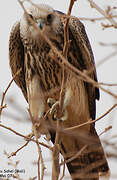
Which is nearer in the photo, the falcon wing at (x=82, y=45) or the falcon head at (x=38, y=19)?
the falcon head at (x=38, y=19)

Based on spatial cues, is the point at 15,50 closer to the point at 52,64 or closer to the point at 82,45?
the point at 52,64

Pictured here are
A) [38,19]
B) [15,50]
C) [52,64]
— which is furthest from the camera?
[15,50]

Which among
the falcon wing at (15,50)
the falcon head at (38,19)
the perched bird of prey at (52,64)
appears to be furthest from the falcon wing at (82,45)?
the falcon wing at (15,50)

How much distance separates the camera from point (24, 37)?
4664mm

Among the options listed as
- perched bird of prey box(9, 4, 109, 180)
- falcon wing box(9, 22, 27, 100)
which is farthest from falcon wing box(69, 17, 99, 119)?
falcon wing box(9, 22, 27, 100)

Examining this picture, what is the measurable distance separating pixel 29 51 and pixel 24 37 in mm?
202

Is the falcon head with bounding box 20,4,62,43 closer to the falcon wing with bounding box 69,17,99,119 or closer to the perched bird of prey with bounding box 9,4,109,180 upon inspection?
the perched bird of prey with bounding box 9,4,109,180

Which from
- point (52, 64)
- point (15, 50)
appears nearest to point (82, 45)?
point (52, 64)

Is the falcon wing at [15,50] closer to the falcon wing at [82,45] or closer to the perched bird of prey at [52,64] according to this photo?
the perched bird of prey at [52,64]

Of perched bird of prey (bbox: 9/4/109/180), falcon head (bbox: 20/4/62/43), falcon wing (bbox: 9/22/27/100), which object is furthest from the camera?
falcon wing (bbox: 9/22/27/100)

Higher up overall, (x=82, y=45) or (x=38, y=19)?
(x=38, y=19)

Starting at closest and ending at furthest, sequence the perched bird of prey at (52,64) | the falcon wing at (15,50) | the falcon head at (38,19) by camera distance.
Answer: the falcon head at (38,19)
the perched bird of prey at (52,64)
the falcon wing at (15,50)

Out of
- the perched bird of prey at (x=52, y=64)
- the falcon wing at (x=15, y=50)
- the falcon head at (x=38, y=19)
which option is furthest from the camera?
the falcon wing at (x=15, y=50)

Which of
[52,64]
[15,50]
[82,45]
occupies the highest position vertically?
[15,50]
